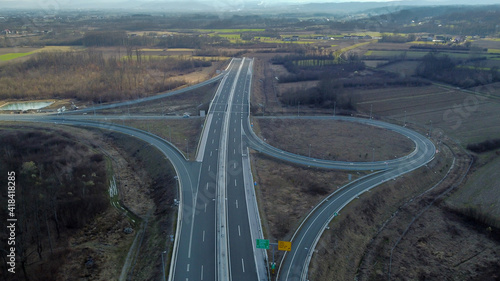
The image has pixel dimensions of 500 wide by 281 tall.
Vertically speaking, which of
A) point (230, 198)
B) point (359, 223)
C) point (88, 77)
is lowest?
point (359, 223)

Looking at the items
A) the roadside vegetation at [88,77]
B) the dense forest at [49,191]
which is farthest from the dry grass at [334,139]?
the roadside vegetation at [88,77]

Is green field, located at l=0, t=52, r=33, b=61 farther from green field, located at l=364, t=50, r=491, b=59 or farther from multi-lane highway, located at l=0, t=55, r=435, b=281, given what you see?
green field, located at l=364, t=50, r=491, b=59

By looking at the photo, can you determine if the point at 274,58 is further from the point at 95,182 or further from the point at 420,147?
the point at 95,182

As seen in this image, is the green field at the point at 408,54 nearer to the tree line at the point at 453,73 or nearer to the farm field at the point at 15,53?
the tree line at the point at 453,73

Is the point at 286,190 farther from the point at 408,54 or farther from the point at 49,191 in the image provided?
the point at 408,54

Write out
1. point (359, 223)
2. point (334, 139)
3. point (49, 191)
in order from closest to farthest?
point (359, 223), point (49, 191), point (334, 139)

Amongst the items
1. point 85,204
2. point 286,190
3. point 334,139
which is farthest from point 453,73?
point 85,204

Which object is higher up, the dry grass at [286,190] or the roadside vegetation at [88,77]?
the roadside vegetation at [88,77]
